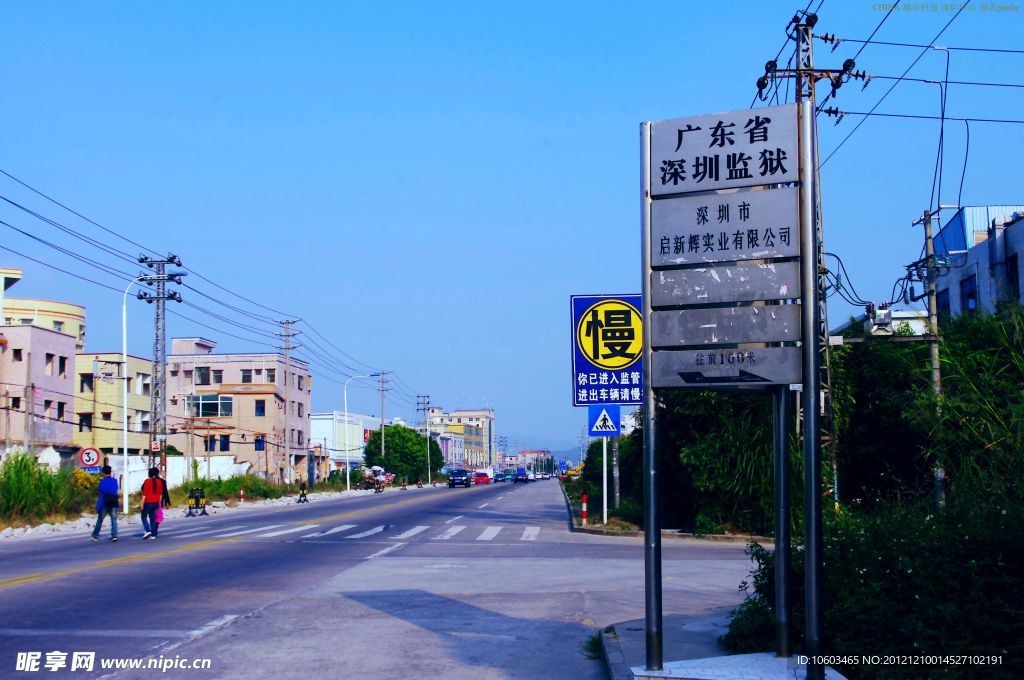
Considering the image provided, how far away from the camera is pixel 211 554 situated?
19.9 meters

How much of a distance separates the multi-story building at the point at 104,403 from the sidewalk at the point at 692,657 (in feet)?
230

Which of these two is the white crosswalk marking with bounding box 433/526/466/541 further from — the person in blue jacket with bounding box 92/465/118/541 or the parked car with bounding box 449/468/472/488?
the parked car with bounding box 449/468/472/488

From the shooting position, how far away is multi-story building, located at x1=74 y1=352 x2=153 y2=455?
248ft

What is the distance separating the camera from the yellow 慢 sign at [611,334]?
22312mm

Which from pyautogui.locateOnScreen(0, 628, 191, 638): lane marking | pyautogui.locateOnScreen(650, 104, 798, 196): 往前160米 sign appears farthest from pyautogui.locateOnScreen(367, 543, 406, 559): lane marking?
pyautogui.locateOnScreen(650, 104, 798, 196): 往前160米 sign

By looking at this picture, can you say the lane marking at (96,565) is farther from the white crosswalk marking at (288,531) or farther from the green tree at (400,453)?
the green tree at (400,453)

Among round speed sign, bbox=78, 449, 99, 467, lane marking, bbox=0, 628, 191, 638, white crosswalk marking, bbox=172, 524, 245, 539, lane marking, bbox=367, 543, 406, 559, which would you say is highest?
round speed sign, bbox=78, 449, 99, 467

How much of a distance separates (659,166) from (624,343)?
15240 millimetres

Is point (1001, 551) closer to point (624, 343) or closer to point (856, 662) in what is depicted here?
point (856, 662)

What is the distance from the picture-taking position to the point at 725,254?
7941 millimetres

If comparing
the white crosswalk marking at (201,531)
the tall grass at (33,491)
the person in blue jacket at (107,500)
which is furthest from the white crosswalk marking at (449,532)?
the tall grass at (33,491)

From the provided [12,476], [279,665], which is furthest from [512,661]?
[12,476]

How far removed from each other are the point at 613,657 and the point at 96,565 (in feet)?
39.0

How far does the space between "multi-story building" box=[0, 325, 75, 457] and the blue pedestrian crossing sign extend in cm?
4033
